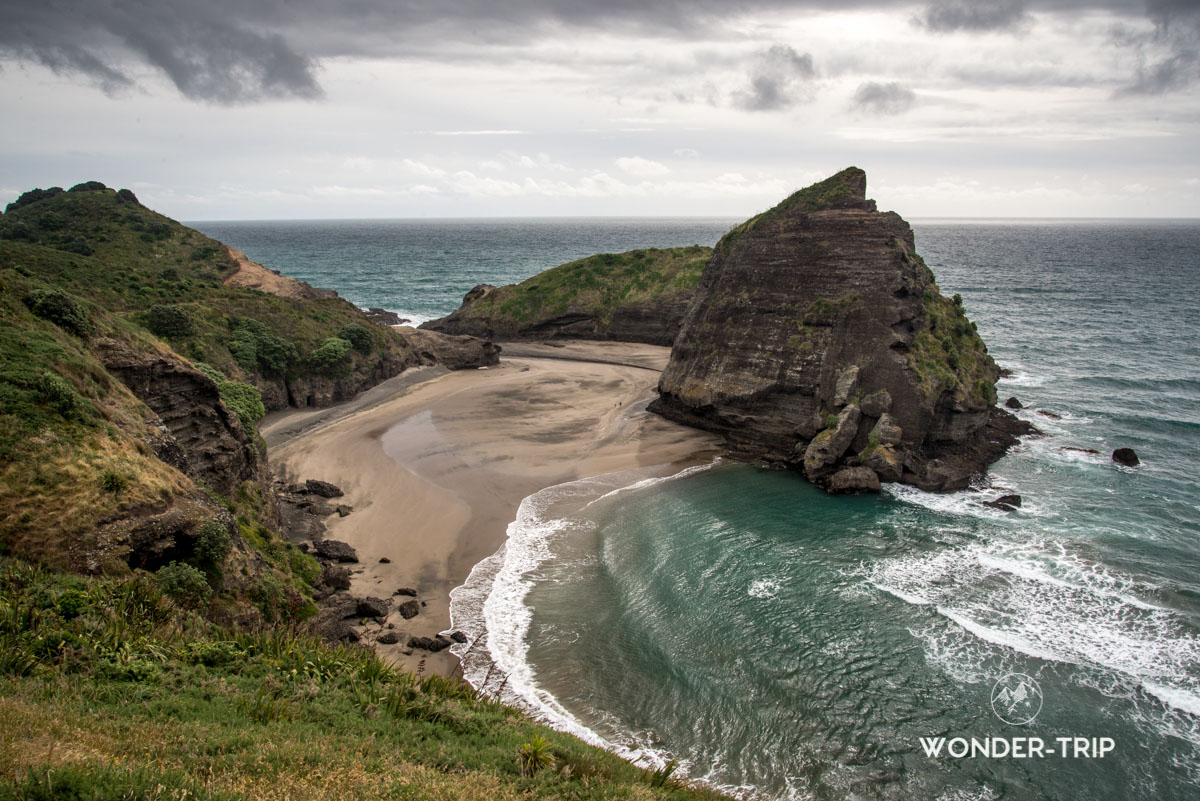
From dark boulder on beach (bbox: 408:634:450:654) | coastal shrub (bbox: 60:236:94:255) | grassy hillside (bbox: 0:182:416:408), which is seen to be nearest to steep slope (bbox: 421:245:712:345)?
grassy hillside (bbox: 0:182:416:408)

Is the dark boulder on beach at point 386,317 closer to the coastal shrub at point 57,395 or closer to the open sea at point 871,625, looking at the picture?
the open sea at point 871,625

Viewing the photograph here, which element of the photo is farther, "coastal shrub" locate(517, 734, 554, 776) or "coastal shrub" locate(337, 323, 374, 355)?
"coastal shrub" locate(337, 323, 374, 355)

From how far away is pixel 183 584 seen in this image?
58.1 ft

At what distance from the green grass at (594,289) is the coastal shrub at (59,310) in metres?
54.4

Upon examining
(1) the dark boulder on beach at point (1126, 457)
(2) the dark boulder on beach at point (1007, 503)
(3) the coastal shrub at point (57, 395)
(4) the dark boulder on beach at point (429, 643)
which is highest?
(3) the coastal shrub at point (57, 395)

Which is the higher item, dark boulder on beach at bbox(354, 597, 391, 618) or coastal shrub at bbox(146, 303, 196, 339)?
coastal shrub at bbox(146, 303, 196, 339)

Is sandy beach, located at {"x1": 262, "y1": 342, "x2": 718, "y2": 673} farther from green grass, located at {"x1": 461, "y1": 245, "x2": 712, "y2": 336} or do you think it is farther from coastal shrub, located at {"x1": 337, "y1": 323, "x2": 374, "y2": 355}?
green grass, located at {"x1": 461, "y1": 245, "x2": 712, "y2": 336}

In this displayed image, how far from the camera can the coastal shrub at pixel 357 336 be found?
55531mm

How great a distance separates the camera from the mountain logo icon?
19766mm

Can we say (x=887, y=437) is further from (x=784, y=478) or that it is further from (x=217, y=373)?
(x=217, y=373)

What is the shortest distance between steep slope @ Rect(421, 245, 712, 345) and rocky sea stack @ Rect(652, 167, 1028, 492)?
84.3ft

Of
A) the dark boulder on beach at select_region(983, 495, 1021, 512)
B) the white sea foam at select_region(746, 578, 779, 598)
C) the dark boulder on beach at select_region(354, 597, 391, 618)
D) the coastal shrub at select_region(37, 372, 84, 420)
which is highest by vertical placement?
the coastal shrub at select_region(37, 372, 84, 420)

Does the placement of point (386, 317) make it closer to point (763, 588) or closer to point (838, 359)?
point (838, 359)

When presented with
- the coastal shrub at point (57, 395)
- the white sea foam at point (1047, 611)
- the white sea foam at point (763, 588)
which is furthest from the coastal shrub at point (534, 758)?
the coastal shrub at point (57, 395)
